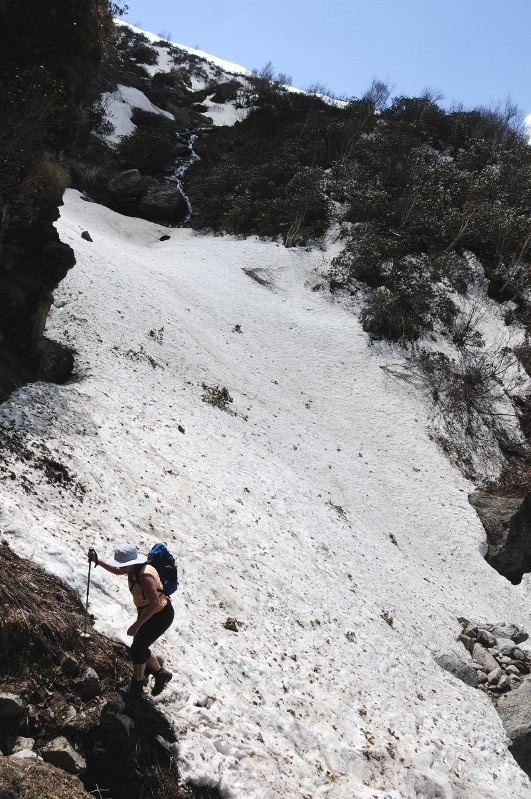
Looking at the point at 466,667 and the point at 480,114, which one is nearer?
the point at 466,667

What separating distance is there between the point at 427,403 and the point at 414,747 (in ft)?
66.9

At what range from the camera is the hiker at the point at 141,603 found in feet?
19.0

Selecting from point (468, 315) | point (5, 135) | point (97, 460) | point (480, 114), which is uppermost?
point (480, 114)

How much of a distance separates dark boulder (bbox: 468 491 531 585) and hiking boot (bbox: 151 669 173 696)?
16857 millimetres

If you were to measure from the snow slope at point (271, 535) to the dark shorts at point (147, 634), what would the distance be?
0.89 metres

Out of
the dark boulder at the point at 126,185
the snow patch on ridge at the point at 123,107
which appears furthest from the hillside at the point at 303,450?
the snow patch on ridge at the point at 123,107

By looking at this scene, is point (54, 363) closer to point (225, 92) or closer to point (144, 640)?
point (144, 640)

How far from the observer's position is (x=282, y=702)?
7.97 metres

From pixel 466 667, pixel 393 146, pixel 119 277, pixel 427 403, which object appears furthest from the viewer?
pixel 393 146

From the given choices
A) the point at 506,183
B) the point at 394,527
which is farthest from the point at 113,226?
the point at 506,183

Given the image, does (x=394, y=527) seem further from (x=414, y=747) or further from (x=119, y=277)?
(x=119, y=277)

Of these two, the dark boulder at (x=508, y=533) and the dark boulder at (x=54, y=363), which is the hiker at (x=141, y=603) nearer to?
the dark boulder at (x=54, y=363)

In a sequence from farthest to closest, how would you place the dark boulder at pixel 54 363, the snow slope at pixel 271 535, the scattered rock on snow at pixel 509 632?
the scattered rock on snow at pixel 509 632, the dark boulder at pixel 54 363, the snow slope at pixel 271 535

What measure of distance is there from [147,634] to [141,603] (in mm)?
458
